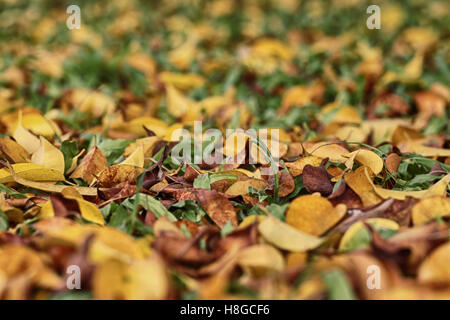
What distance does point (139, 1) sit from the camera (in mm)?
3234

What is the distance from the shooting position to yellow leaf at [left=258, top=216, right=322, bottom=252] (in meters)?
0.87

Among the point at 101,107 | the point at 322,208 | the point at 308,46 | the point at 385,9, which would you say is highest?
the point at 385,9

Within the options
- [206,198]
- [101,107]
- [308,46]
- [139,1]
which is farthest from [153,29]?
[206,198]

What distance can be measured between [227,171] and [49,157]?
0.41 m

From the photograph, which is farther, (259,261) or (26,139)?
(26,139)

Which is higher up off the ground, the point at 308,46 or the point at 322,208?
the point at 308,46

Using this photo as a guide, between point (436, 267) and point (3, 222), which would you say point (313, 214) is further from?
point (3, 222)

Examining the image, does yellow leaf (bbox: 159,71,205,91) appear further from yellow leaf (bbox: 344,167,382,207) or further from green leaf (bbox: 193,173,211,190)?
yellow leaf (bbox: 344,167,382,207)

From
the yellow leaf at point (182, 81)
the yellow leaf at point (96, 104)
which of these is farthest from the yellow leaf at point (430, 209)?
the yellow leaf at point (182, 81)

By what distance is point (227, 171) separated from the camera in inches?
46.0

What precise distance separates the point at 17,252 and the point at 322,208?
518 millimetres

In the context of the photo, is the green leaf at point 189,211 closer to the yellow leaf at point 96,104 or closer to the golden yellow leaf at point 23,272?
the golden yellow leaf at point 23,272

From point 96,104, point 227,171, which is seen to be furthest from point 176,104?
point 227,171
